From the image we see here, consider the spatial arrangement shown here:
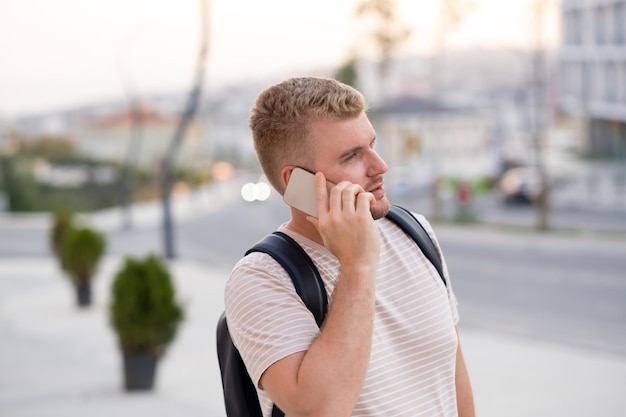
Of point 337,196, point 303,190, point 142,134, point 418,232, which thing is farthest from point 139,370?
point 142,134

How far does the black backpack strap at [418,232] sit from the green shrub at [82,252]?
35.0ft

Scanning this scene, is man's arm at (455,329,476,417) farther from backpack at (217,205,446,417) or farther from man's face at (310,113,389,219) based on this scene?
man's face at (310,113,389,219)

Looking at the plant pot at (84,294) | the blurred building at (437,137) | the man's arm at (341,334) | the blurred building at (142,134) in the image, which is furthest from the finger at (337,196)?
the blurred building at (142,134)

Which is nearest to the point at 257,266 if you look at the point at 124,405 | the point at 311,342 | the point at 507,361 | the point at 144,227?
the point at 311,342

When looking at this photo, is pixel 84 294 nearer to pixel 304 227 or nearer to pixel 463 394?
pixel 463 394

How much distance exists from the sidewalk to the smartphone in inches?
185

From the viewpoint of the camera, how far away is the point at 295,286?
68.2 inches

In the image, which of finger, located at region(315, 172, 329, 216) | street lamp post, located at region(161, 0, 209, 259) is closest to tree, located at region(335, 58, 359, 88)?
street lamp post, located at region(161, 0, 209, 259)

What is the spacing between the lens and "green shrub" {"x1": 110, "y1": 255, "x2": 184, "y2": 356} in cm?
731

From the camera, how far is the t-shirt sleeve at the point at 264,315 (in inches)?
65.7

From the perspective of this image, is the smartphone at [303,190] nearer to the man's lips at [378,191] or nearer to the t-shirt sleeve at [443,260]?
the man's lips at [378,191]

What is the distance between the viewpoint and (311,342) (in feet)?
5.50

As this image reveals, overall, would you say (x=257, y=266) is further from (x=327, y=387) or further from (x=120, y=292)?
(x=120, y=292)

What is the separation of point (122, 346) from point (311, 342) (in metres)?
5.98
